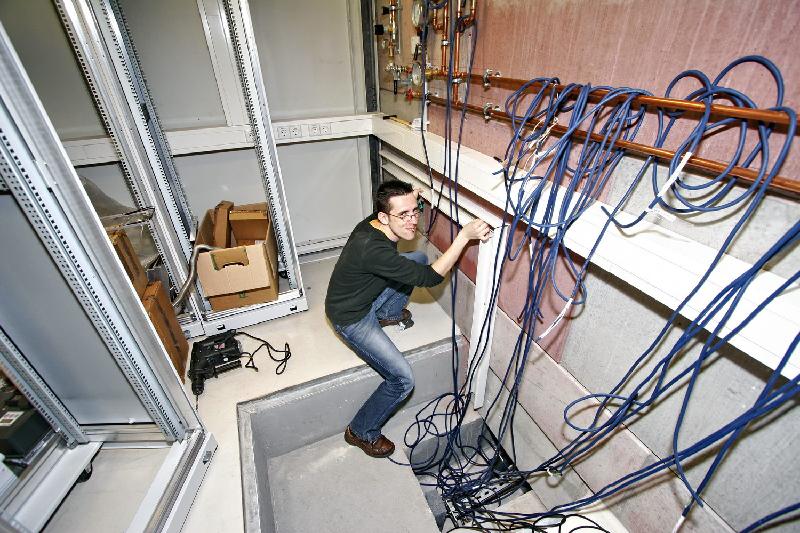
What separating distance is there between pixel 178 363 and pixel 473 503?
1855mm

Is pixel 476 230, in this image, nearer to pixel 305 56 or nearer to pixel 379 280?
pixel 379 280

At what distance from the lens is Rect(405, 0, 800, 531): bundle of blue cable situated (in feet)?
2.63

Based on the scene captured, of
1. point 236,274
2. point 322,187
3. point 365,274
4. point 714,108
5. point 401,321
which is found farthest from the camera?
point 322,187

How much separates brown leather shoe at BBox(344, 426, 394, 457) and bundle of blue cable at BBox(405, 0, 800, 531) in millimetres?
194

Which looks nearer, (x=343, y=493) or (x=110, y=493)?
(x=110, y=493)

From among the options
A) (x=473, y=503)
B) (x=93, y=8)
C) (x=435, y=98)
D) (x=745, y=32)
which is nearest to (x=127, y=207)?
(x=93, y=8)

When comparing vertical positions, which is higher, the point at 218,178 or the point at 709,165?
the point at 709,165

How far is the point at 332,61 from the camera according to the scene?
2.88m

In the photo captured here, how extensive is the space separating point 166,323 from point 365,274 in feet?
3.78

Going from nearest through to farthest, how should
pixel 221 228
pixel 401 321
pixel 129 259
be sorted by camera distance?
pixel 129 259 < pixel 401 321 < pixel 221 228

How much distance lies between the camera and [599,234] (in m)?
1.09

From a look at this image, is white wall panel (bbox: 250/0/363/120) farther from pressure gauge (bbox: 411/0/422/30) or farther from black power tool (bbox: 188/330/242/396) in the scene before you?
black power tool (bbox: 188/330/242/396)

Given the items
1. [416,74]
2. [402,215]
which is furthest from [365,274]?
[416,74]

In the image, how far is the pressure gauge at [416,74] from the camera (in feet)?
6.96
